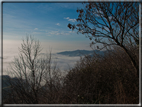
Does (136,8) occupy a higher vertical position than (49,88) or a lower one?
higher

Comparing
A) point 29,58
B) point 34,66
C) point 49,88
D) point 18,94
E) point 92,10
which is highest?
point 92,10

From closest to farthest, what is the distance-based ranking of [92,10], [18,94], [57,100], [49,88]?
1. [57,100]
2. [92,10]
3. [49,88]
4. [18,94]

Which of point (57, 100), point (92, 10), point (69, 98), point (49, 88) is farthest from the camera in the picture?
point (49, 88)

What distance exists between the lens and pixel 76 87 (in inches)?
182

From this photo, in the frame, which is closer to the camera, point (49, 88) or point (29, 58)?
point (49, 88)

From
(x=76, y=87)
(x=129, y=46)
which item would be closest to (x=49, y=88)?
(x=76, y=87)

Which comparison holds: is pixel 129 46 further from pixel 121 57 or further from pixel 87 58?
pixel 87 58

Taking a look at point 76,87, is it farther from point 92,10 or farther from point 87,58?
point 92,10

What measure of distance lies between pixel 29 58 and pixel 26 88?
6.63 ft

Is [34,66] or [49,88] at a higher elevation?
[34,66]

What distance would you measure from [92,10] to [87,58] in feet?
9.25

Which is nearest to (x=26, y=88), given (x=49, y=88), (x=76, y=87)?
(x=49, y=88)

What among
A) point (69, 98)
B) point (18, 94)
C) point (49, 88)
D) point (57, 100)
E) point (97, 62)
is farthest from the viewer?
point (18, 94)

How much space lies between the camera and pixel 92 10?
4375mm
